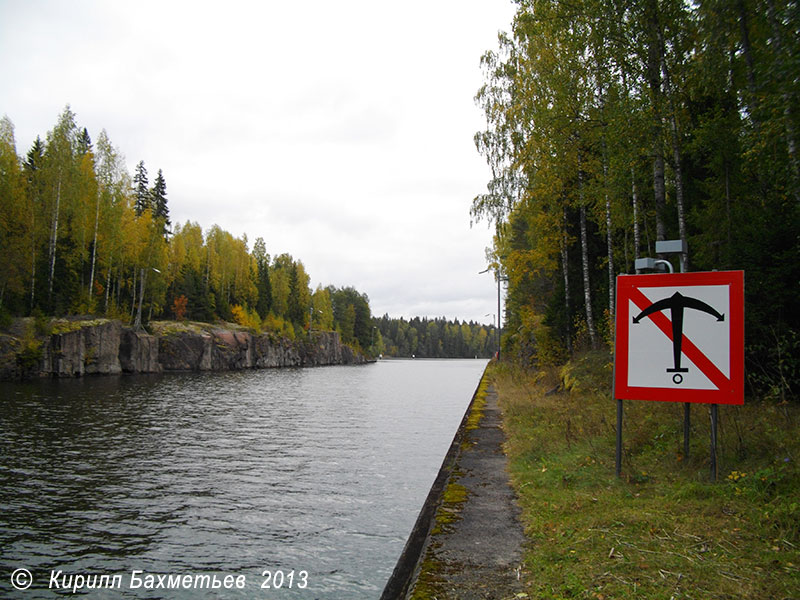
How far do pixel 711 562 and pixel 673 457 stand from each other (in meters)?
3.22

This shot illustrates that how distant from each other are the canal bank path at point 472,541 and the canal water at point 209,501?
1.16 metres

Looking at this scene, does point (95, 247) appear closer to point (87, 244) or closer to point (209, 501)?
point (87, 244)

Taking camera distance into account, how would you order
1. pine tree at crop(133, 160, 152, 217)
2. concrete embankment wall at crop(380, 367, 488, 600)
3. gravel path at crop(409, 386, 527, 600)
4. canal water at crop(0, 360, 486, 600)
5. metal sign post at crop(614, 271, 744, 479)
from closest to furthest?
gravel path at crop(409, 386, 527, 600), concrete embankment wall at crop(380, 367, 488, 600), metal sign post at crop(614, 271, 744, 479), canal water at crop(0, 360, 486, 600), pine tree at crop(133, 160, 152, 217)

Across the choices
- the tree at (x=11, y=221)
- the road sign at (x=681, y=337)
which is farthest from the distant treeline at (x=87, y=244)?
the road sign at (x=681, y=337)

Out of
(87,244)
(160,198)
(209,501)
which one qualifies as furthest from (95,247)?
(209,501)

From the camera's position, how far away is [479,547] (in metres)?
4.92

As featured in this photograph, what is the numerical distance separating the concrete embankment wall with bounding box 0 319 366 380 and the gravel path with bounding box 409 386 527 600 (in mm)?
38886

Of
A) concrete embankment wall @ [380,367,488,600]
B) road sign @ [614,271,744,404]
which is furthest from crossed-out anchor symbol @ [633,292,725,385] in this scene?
concrete embankment wall @ [380,367,488,600]

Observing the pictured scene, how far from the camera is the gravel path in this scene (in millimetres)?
4023

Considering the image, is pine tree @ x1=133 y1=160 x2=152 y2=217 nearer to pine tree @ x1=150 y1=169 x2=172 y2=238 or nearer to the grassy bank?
pine tree @ x1=150 y1=169 x2=172 y2=238

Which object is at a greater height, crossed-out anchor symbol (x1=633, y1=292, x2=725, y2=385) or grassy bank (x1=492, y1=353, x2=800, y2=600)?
crossed-out anchor symbol (x1=633, y1=292, x2=725, y2=385)

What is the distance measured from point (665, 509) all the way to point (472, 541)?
84.7 inches

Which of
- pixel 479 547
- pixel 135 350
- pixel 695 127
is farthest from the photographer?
pixel 135 350

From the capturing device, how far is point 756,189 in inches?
442
